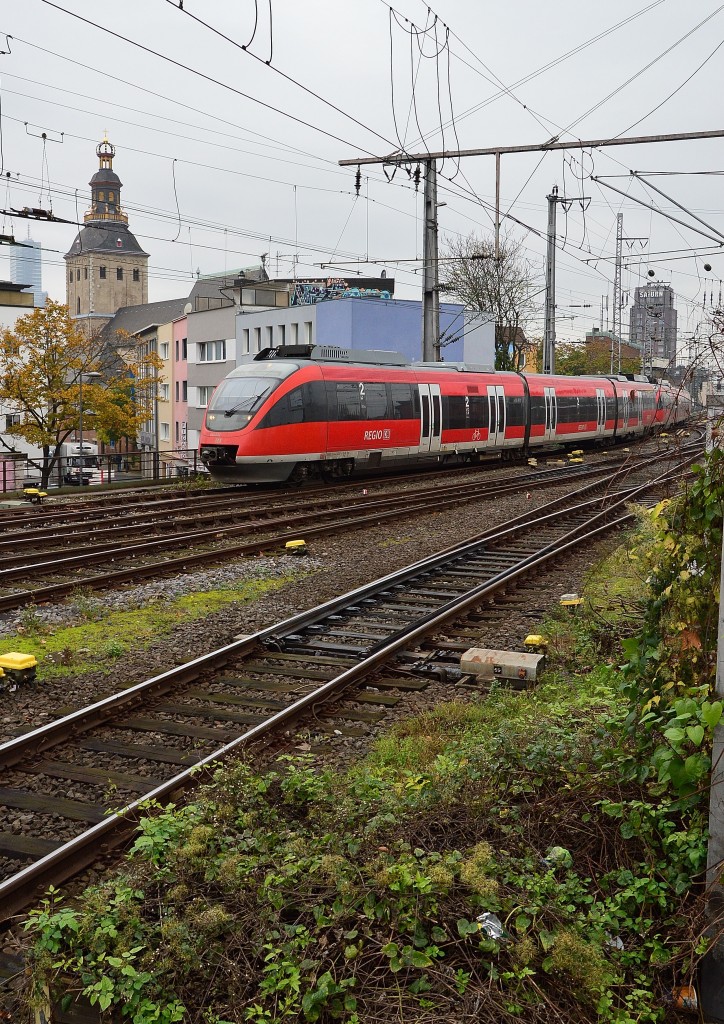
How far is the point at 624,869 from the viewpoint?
410cm

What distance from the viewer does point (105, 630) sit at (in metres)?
9.83

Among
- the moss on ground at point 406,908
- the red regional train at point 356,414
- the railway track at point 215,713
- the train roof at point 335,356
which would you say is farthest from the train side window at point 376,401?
the moss on ground at point 406,908

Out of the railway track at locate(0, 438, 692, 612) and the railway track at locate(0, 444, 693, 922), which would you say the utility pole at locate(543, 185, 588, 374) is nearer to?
the railway track at locate(0, 438, 692, 612)

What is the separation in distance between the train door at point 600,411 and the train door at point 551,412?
5108mm

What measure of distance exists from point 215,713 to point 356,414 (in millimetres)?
16960

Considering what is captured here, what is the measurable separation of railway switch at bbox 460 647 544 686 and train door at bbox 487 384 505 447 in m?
22.0

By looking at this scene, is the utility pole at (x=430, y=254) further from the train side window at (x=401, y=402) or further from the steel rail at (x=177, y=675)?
the steel rail at (x=177, y=675)

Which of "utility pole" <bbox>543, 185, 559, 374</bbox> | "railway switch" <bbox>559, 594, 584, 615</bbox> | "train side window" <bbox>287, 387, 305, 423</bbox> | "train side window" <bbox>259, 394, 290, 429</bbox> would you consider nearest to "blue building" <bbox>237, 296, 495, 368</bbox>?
"utility pole" <bbox>543, 185, 559, 374</bbox>

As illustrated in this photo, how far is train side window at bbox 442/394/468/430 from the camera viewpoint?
2733cm

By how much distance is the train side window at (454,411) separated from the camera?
27328 mm

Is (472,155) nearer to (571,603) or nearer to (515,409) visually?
(515,409)

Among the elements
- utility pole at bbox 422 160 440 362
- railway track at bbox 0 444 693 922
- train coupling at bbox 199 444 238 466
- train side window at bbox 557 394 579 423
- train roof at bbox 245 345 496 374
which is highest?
utility pole at bbox 422 160 440 362

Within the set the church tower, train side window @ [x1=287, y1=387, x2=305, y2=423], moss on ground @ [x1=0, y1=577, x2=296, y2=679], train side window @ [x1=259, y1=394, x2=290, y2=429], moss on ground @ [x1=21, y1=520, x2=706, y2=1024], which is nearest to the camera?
moss on ground @ [x1=21, y1=520, x2=706, y2=1024]

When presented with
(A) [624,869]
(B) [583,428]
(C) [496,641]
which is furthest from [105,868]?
(B) [583,428]
